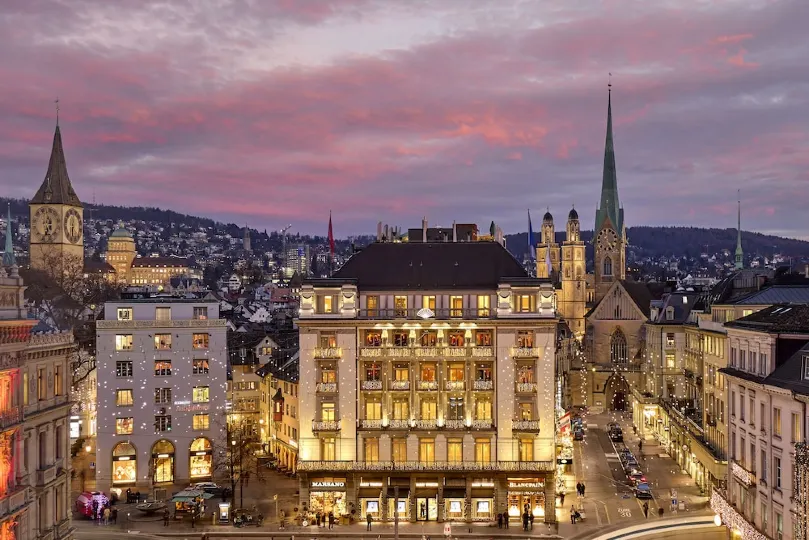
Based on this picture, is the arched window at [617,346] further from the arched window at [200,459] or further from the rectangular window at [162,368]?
the rectangular window at [162,368]

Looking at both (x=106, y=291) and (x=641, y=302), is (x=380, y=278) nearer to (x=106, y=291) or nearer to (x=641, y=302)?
(x=641, y=302)

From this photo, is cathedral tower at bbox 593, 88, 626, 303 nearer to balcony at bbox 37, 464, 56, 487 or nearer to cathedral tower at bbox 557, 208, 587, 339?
cathedral tower at bbox 557, 208, 587, 339

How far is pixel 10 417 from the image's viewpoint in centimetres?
5028

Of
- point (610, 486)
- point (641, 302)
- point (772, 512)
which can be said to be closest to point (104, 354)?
point (610, 486)

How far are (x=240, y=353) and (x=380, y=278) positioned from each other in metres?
42.2

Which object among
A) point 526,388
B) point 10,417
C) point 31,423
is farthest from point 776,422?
point 31,423

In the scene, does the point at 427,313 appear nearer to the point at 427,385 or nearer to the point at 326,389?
the point at 427,385

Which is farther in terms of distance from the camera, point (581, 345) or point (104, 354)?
point (581, 345)

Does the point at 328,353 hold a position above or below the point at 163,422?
above

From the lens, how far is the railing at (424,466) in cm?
7506

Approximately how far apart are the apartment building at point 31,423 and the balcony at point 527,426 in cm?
3594

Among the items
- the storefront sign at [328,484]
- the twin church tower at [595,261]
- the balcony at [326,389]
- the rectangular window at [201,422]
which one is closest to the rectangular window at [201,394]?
the rectangular window at [201,422]

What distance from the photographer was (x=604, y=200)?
7648 inches

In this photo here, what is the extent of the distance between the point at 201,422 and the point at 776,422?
53.4 meters
